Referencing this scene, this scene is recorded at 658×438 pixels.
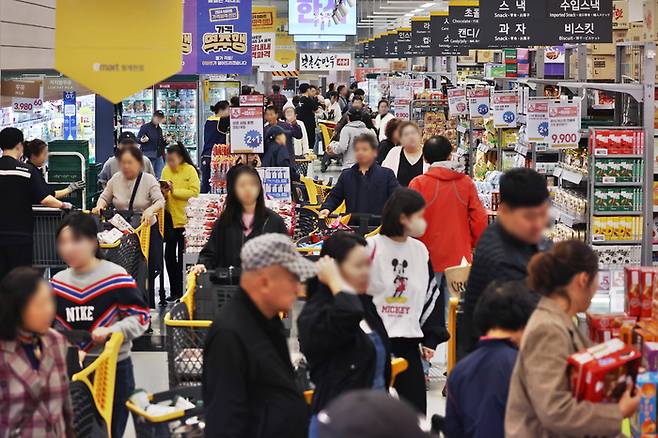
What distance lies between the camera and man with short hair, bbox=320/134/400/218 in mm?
9203

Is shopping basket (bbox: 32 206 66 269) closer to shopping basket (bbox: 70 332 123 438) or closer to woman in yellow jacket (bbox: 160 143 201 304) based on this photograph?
woman in yellow jacket (bbox: 160 143 201 304)

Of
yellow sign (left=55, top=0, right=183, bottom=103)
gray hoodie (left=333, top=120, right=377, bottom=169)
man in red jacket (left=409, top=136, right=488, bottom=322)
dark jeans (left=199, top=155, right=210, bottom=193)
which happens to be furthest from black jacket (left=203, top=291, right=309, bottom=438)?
dark jeans (left=199, top=155, right=210, bottom=193)

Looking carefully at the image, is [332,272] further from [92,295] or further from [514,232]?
[92,295]

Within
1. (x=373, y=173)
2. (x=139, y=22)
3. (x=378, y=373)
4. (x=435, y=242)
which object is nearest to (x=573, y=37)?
(x=373, y=173)

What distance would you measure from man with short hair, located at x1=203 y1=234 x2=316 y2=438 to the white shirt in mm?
1938

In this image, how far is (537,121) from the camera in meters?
12.3

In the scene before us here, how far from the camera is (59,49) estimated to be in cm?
588

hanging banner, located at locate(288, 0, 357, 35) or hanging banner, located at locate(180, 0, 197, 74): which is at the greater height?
hanging banner, located at locate(288, 0, 357, 35)

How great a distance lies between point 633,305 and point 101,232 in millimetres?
5092

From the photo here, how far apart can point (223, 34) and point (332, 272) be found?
13.8 meters

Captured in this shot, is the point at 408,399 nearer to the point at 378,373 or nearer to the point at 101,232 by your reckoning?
the point at 378,373

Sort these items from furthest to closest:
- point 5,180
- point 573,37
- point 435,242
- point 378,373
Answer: point 573,37
point 5,180
point 435,242
point 378,373

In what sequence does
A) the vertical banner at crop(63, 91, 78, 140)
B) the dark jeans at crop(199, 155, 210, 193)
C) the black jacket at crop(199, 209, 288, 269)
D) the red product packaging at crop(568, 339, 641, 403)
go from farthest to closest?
the dark jeans at crop(199, 155, 210, 193), the vertical banner at crop(63, 91, 78, 140), the black jacket at crop(199, 209, 288, 269), the red product packaging at crop(568, 339, 641, 403)

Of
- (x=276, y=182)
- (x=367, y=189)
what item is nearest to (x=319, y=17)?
(x=276, y=182)
